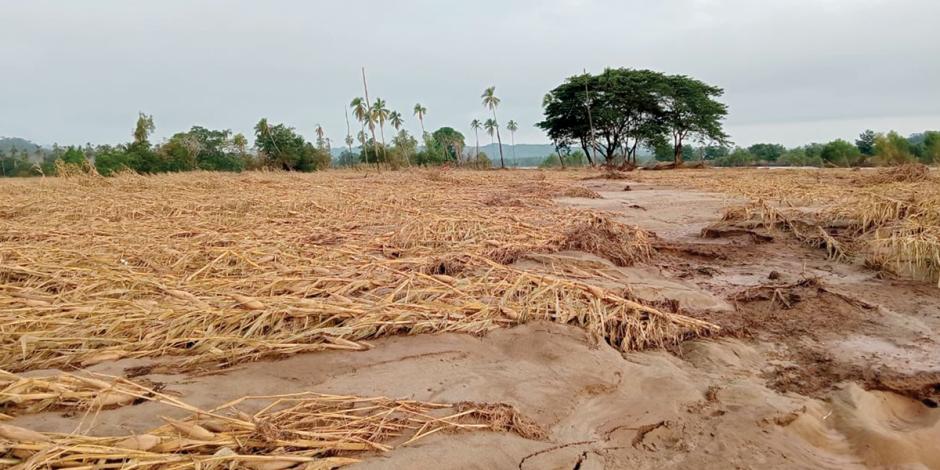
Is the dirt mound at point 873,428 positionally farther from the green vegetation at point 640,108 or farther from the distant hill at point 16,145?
the distant hill at point 16,145

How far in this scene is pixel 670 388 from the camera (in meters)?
1.85

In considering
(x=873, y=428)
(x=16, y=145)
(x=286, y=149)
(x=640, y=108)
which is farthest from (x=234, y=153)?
(x=16, y=145)

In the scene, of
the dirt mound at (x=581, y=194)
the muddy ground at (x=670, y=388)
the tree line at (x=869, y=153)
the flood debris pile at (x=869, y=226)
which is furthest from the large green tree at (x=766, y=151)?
the muddy ground at (x=670, y=388)

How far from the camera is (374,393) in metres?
1.63

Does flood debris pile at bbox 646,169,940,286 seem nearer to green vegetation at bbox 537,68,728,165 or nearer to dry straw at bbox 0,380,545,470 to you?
dry straw at bbox 0,380,545,470

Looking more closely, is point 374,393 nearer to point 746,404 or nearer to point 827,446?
point 746,404

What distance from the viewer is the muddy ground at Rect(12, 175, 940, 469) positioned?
1452 millimetres

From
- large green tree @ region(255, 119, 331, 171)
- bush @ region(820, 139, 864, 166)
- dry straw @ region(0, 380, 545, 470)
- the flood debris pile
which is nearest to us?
dry straw @ region(0, 380, 545, 470)

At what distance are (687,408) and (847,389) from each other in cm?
66

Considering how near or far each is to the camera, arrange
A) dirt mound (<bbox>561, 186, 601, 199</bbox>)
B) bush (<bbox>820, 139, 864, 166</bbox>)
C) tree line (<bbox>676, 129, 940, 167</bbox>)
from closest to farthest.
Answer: dirt mound (<bbox>561, 186, 601, 199</bbox>), tree line (<bbox>676, 129, 940, 167</bbox>), bush (<bbox>820, 139, 864, 166</bbox>)

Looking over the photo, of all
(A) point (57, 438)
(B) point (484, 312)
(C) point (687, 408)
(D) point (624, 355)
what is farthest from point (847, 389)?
(A) point (57, 438)

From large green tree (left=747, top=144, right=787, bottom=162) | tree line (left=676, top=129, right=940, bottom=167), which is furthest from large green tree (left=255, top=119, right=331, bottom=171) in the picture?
large green tree (left=747, top=144, right=787, bottom=162)

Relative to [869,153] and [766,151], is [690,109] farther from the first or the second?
[766,151]

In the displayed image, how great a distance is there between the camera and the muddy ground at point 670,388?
1.45 metres
